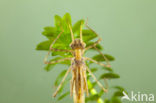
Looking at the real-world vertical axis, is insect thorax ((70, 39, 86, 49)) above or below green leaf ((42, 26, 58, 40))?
below

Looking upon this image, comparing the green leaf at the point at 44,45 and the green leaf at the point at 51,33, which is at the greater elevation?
the green leaf at the point at 51,33

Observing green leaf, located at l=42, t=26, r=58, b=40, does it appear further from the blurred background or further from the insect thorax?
the blurred background

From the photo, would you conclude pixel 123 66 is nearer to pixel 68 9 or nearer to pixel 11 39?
pixel 68 9

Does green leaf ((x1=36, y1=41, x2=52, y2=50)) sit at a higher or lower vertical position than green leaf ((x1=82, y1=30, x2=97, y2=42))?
lower

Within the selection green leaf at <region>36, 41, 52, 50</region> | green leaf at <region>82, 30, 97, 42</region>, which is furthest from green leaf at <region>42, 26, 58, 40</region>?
green leaf at <region>82, 30, 97, 42</region>

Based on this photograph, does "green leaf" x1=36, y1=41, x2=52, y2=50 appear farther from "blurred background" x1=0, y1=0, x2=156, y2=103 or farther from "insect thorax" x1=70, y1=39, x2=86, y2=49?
"blurred background" x1=0, y1=0, x2=156, y2=103

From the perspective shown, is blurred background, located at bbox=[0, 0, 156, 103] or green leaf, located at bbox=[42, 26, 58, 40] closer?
green leaf, located at bbox=[42, 26, 58, 40]

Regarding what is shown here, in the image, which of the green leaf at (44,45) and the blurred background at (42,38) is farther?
the blurred background at (42,38)

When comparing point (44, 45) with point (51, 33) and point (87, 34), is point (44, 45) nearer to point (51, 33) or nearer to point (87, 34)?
point (51, 33)

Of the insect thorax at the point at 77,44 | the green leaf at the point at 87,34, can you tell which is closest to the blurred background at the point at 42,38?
the green leaf at the point at 87,34

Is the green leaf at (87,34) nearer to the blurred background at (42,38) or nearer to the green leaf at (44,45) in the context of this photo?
the green leaf at (44,45)
